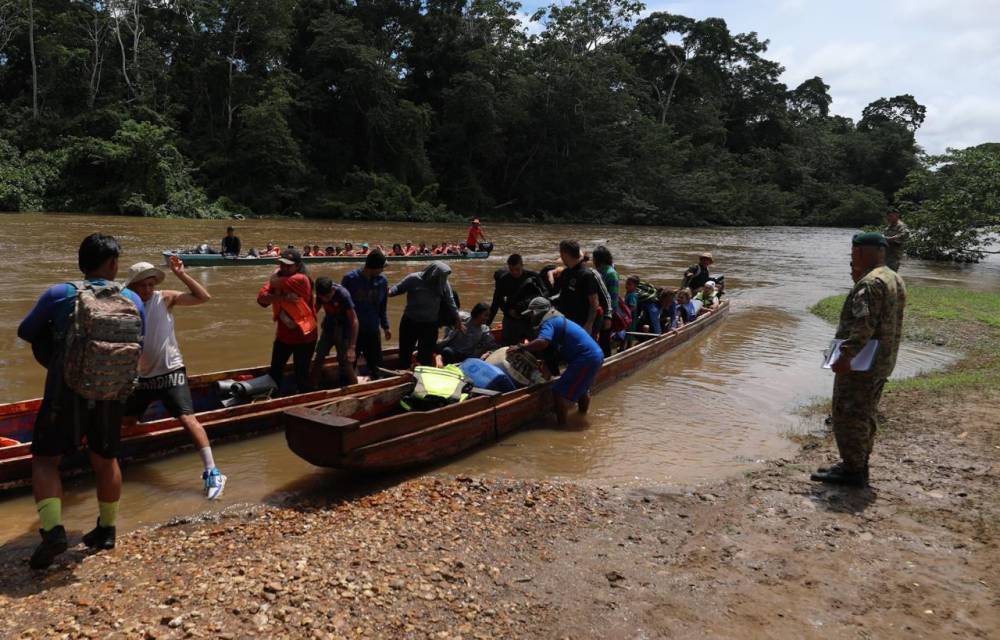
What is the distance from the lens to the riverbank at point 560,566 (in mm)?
3260

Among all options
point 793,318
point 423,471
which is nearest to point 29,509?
point 423,471

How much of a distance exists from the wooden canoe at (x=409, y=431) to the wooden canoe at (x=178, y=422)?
0.55 meters

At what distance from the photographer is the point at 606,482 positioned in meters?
5.48

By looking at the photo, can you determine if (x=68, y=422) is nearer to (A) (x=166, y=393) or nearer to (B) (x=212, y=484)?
(A) (x=166, y=393)

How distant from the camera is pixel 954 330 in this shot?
39.6ft

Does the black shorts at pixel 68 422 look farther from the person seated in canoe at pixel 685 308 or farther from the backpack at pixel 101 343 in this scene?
the person seated in canoe at pixel 685 308

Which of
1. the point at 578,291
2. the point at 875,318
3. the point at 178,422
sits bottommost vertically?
the point at 178,422

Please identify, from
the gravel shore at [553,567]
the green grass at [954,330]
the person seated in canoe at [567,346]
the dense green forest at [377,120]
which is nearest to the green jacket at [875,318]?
the gravel shore at [553,567]

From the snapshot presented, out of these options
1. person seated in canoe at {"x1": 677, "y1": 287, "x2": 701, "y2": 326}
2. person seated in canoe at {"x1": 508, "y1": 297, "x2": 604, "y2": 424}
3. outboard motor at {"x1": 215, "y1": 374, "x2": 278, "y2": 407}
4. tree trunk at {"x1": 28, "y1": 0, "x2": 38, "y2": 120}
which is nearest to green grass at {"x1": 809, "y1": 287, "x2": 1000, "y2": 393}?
person seated in canoe at {"x1": 677, "y1": 287, "x2": 701, "y2": 326}

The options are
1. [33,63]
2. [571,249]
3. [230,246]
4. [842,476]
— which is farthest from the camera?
[33,63]

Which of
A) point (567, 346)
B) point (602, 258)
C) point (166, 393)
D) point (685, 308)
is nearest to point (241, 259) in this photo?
point (685, 308)

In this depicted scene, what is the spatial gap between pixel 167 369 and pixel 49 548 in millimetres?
1401

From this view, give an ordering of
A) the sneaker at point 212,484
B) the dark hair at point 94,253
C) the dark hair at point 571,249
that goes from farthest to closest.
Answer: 1. the dark hair at point 571,249
2. the sneaker at point 212,484
3. the dark hair at point 94,253

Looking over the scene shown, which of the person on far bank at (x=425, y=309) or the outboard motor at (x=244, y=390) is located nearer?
the outboard motor at (x=244, y=390)
